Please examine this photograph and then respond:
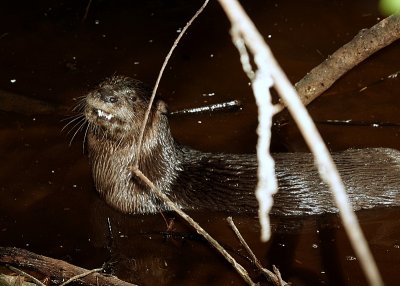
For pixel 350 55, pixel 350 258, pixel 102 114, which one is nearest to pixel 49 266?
pixel 102 114

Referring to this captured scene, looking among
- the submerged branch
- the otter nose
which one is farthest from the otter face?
the submerged branch

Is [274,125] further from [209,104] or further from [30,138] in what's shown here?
[30,138]

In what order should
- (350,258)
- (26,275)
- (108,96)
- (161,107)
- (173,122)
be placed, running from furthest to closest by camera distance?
(173,122), (161,107), (108,96), (350,258), (26,275)

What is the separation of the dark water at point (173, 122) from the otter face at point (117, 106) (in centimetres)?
48

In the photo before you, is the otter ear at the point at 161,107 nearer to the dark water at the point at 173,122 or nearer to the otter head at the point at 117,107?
the otter head at the point at 117,107

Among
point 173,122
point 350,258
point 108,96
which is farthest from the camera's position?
point 173,122

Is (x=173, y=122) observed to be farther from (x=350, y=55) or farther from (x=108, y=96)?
(x=350, y=55)

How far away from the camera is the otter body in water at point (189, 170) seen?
9.48ft

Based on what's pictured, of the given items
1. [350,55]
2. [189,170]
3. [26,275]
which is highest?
[350,55]

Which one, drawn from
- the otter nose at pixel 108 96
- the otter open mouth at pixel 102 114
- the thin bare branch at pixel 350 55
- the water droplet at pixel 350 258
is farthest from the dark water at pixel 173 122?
the otter nose at pixel 108 96

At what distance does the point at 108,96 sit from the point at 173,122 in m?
0.95

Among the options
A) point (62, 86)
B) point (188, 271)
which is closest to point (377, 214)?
point (188, 271)

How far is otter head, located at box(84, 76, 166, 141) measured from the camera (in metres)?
3.00

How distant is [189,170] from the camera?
3201 mm
